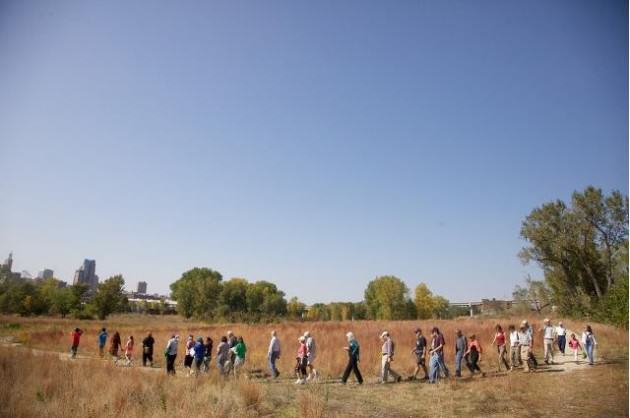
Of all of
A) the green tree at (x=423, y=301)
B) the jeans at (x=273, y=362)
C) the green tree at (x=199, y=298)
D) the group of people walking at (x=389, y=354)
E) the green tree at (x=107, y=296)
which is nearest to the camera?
the group of people walking at (x=389, y=354)

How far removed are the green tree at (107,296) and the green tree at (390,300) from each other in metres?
44.7

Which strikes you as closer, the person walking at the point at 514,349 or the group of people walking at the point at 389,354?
the group of people walking at the point at 389,354

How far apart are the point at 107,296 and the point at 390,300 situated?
46982 mm

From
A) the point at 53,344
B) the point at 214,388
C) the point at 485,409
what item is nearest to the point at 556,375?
the point at 485,409

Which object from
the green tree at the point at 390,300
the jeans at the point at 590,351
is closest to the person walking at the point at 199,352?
the jeans at the point at 590,351

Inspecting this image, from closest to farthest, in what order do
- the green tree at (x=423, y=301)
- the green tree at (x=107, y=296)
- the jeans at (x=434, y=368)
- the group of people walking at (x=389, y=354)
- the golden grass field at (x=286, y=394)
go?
the golden grass field at (x=286, y=394)
the jeans at (x=434, y=368)
the group of people walking at (x=389, y=354)
the green tree at (x=107, y=296)
the green tree at (x=423, y=301)

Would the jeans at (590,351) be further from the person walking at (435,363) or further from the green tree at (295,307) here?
the green tree at (295,307)

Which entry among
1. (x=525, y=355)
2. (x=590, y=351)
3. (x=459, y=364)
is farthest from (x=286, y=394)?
(x=590, y=351)

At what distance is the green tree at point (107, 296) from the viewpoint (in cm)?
5278

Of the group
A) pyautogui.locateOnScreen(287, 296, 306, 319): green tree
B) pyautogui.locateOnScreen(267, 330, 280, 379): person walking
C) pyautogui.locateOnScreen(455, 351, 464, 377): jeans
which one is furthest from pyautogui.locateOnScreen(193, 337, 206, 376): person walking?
pyautogui.locateOnScreen(287, 296, 306, 319): green tree

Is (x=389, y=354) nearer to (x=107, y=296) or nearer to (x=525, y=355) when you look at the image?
(x=525, y=355)

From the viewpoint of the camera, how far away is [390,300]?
236 ft

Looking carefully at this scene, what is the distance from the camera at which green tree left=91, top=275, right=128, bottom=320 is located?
5278cm

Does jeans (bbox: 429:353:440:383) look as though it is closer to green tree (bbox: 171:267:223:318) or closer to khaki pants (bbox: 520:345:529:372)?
khaki pants (bbox: 520:345:529:372)
